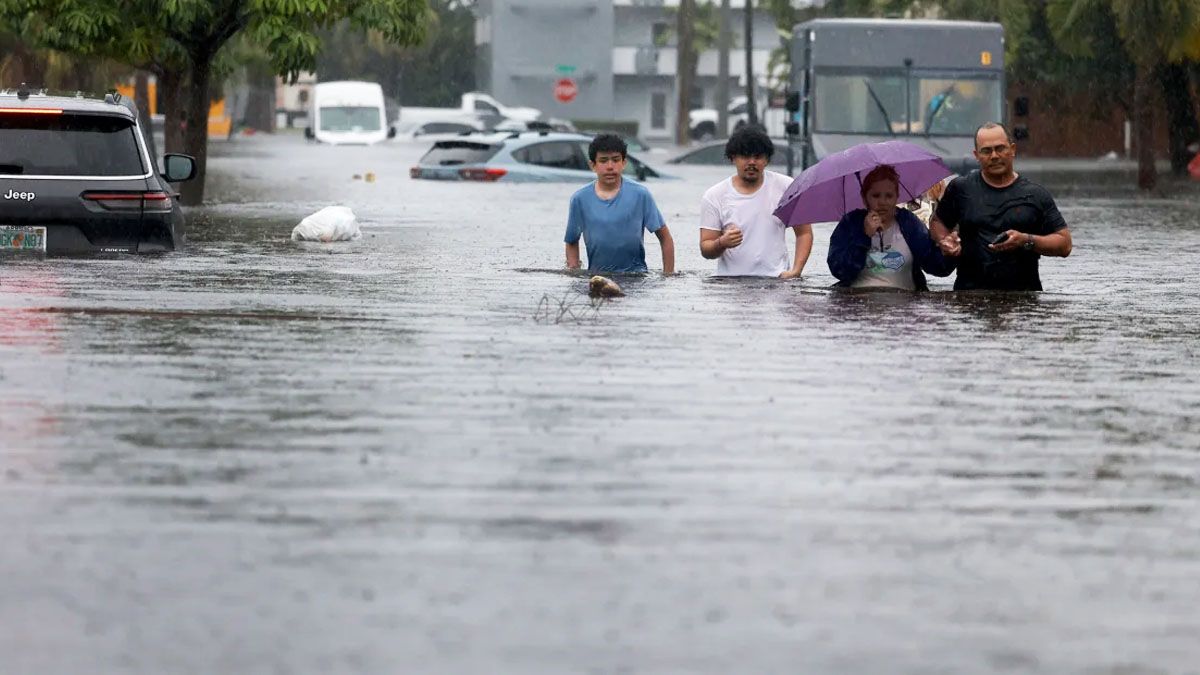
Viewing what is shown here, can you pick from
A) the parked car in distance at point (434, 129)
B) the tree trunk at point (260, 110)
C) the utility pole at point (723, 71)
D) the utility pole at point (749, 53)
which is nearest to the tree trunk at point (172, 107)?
the utility pole at point (749, 53)

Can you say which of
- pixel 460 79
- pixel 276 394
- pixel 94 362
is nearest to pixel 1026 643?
pixel 276 394

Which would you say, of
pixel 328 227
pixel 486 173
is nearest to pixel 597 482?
pixel 328 227

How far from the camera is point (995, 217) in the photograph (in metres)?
14.1

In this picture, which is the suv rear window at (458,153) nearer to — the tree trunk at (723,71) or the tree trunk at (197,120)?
the tree trunk at (197,120)

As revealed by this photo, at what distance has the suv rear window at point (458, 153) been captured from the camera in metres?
41.7

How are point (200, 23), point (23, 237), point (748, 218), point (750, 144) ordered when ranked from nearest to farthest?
1. point (750, 144)
2. point (748, 218)
3. point (23, 237)
4. point (200, 23)

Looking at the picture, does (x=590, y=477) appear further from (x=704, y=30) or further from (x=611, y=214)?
(x=704, y=30)

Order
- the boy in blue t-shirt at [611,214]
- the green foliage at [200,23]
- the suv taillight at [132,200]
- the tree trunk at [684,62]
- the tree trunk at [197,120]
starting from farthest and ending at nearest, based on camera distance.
→ the tree trunk at [684,62], the tree trunk at [197,120], the green foliage at [200,23], the suv taillight at [132,200], the boy in blue t-shirt at [611,214]

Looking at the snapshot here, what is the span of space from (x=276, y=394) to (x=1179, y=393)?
12.7ft

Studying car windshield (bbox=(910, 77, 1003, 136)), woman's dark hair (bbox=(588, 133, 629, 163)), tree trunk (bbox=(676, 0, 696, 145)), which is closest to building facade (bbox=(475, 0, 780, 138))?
tree trunk (bbox=(676, 0, 696, 145))

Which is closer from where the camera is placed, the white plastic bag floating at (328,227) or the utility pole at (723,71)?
the white plastic bag floating at (328,227)

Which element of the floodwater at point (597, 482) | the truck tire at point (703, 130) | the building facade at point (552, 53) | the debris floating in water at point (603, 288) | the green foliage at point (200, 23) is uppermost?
the building facade at point (552, 53)

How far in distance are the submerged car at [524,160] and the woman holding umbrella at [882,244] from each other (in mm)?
25875

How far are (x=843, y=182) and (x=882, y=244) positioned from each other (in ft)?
2.47
